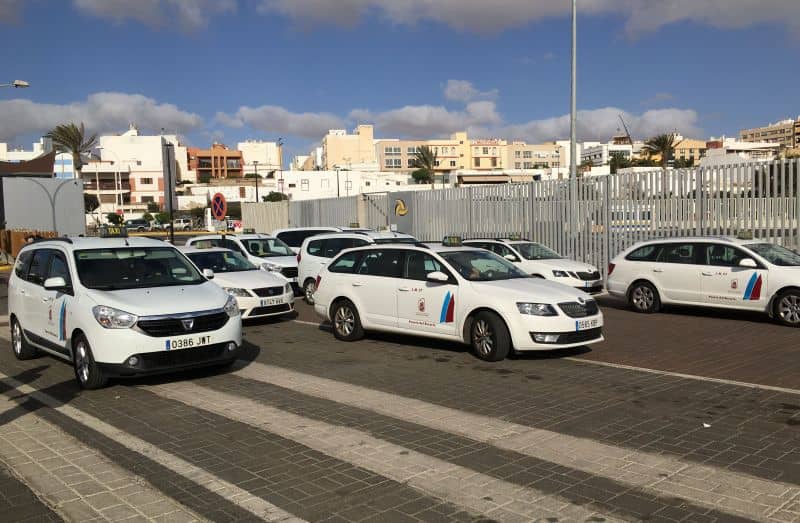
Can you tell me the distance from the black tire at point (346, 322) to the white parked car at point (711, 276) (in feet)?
20.6

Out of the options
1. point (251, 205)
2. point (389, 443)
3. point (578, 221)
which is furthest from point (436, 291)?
point (251, 205)

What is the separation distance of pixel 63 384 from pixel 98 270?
1.42 metres

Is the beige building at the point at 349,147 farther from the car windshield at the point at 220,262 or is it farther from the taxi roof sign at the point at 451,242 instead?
the taxi roof sign at the point at 451,242

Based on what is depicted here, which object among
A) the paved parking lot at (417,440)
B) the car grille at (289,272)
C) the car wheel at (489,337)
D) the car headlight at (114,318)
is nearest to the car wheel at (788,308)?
the paved parking lot at (417,440)

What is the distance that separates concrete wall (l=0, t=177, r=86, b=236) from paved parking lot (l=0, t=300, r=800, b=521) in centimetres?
2981

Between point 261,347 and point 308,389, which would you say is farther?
point 261,347

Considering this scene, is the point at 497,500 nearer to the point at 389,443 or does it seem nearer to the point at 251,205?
the point at 389,443

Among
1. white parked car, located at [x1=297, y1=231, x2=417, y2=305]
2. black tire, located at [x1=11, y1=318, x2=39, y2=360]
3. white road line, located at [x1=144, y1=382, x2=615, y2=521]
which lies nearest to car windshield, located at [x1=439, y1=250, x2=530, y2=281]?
white road line, located at [x1=144, y1=382, x2=615, y2=521]

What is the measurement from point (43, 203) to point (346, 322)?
31.4 meters

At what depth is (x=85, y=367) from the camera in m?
8.09

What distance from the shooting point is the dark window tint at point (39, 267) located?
31.1 feet

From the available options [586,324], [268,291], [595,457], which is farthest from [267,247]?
[595,457]

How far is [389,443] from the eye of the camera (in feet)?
19.4

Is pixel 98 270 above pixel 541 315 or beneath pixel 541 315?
above
